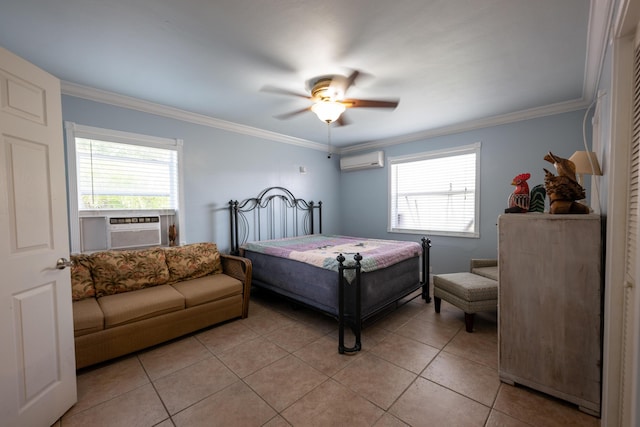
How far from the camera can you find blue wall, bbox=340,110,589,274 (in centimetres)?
326

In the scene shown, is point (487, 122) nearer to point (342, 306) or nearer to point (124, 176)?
point (342, 306)

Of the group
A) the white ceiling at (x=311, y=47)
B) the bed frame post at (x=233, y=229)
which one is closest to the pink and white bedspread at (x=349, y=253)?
the bed frame post at (x=233, y=229)

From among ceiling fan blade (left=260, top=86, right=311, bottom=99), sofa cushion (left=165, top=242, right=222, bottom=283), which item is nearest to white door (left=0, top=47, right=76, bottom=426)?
sofa cushion (left=165, top=242, right=222, bottom=283)

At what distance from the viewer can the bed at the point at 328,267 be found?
7.87 ft

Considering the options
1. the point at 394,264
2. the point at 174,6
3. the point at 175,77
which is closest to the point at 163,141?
the point at 175,77

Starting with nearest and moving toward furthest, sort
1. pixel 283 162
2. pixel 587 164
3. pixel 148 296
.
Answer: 1. pixel 587 164
2. pixel 148 296
3. pixel 283 162

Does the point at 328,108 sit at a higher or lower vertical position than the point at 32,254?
higher

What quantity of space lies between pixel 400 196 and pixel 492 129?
170 cm

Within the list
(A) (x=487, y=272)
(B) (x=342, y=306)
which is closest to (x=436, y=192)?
(A) (x=487, y=272)

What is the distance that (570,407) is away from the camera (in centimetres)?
163

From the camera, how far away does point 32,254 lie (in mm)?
1446

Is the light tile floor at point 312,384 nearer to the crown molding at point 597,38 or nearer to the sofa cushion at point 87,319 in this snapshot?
the sofa cushion at point 87,319

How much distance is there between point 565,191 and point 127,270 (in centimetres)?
375

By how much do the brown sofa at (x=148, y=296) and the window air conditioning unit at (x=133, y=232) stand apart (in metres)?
0.26
